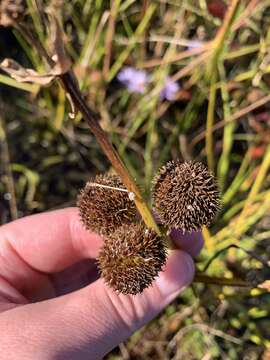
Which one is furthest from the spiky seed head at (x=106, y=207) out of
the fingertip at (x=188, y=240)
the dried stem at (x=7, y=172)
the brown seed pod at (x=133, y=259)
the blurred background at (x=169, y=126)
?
the dried stem at (x=7, y=172)

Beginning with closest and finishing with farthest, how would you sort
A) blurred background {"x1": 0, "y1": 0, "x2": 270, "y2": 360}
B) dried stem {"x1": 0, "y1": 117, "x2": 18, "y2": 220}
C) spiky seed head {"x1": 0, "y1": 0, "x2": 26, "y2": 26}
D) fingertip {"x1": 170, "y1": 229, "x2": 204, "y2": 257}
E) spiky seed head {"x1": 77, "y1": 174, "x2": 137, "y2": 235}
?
spiky seed head {"x1": 0, "y1": 0, "x2": 26, "y2": 26} → spiky seed head {"x1": 77, "y1": 174, "x2": 137, "y2": 235} → fingertip {"x1": 170, "y1": 229, "x2": 204, "y2": 257} → blurred background {"x1": 0, "y1": 0, "x2": 270, "y2": 360} → dried stem {"x1": 0, "y1": 117, "x2": 18, "y2": 220}

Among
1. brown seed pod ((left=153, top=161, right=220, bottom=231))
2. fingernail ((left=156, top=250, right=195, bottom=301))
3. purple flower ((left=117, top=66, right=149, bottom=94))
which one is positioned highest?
purple flower ((left=117, top=66, right=149, bottom=94))

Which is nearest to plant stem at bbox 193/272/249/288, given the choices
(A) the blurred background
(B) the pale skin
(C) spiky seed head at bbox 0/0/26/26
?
(B) the pale skin

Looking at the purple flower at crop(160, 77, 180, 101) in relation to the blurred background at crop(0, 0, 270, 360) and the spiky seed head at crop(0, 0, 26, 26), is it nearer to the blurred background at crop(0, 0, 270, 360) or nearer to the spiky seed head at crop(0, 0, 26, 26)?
the blurred background at crop(0, 0, 270, 360)

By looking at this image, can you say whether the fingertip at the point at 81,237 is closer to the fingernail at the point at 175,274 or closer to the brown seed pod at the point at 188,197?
the fingernail at the point at 175,274

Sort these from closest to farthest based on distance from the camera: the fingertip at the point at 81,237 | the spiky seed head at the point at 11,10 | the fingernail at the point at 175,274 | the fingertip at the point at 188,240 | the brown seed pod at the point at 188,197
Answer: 1. the spiky seed head at the point at 11,10
2. the brown seed pod at the point at 188,197
3. the fingernail at the point at 175,274
4. the fingertip at the point at 188,240
5. the fingertip at the point at 81,237

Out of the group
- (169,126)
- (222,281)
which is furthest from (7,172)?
(222,281)

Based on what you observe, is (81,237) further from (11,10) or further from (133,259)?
(11,10)
